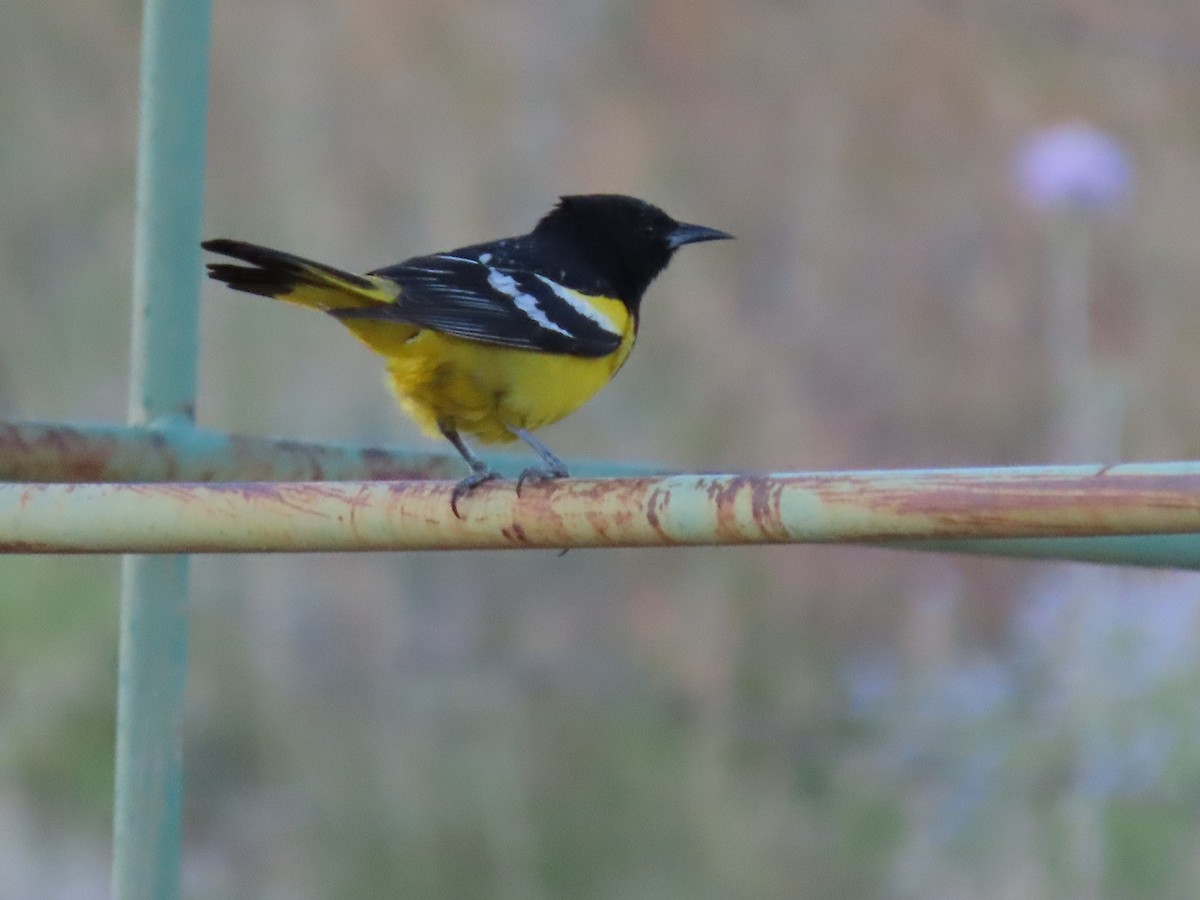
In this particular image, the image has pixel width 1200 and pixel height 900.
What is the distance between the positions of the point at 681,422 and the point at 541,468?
7.13ft

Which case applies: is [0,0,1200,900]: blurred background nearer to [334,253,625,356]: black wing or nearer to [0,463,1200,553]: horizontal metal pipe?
[334,253,625,356]: black wing

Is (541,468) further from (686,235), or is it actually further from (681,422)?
(681,422)

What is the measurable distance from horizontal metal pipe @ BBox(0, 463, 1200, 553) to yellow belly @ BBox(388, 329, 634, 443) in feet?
2.45

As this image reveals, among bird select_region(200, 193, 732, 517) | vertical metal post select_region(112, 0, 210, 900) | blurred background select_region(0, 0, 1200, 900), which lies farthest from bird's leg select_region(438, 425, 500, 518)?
blurred background select_region(0, 0, 1200, 900)

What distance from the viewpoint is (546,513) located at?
117 centimetres

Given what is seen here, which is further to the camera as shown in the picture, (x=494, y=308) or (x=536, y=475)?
(x=494, y=308)

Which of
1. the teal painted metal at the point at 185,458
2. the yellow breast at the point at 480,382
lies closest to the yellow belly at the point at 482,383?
the yellow breast at the point at 480,382

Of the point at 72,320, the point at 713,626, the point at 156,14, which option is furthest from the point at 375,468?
the point at 72,320

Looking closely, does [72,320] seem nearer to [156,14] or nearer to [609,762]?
[609,762]

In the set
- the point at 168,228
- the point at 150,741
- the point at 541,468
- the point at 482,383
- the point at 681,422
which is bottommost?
the point at 150,741

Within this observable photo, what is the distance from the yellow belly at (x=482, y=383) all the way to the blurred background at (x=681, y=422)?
1.75 metres

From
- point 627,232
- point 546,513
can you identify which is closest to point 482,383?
point 627,232

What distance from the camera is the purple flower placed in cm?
344

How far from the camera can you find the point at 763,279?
12.9 feet
